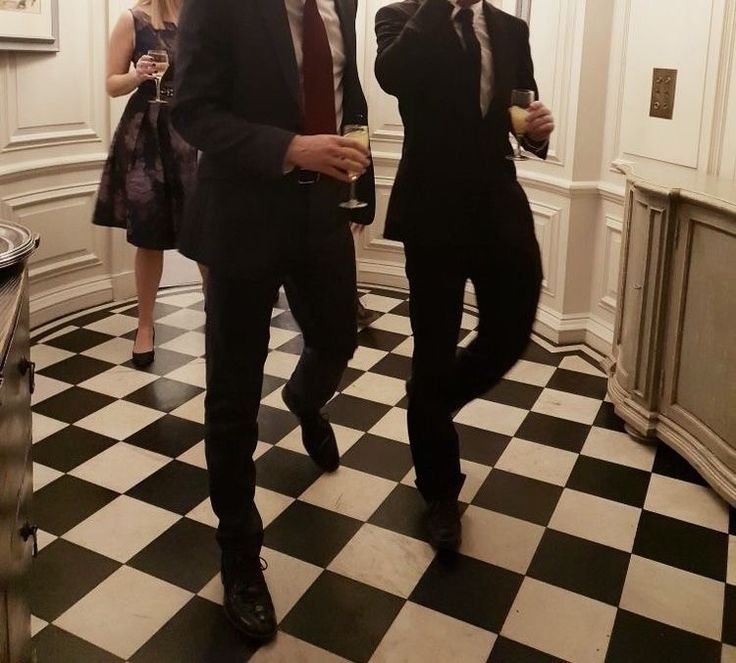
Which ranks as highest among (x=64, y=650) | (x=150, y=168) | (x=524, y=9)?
(x=524, y=9)

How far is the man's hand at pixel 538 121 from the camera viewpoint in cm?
172

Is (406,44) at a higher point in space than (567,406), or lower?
higher

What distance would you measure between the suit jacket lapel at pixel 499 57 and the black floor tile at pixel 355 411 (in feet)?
4.38

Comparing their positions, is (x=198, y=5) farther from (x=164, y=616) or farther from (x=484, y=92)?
(x=164, y=616)

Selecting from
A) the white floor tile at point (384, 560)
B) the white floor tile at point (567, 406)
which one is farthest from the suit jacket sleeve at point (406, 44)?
the white floor tile at point (567, 406)

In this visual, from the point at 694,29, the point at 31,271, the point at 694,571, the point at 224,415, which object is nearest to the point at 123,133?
the point at 31,271

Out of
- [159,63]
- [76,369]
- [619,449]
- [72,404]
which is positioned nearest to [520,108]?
[619,449]

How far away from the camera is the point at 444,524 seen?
208cm

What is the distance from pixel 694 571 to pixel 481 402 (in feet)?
3.56

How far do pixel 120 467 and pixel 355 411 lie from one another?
0.81m

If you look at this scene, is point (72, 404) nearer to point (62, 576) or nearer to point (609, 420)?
point (62, 576)

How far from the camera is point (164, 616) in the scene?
1818 millimetres

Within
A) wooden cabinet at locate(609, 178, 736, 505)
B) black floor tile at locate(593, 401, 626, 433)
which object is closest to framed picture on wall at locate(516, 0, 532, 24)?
wooden cabinet at locate(609, 178, 736, 505)

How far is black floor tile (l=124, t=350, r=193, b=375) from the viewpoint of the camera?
3232 mm
